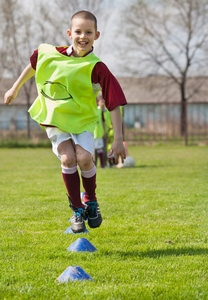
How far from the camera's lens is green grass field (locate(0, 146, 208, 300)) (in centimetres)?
282

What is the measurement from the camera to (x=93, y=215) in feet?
13.9

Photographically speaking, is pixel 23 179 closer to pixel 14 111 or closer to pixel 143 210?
pixel 143 210

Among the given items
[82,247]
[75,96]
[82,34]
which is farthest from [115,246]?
[82,34]

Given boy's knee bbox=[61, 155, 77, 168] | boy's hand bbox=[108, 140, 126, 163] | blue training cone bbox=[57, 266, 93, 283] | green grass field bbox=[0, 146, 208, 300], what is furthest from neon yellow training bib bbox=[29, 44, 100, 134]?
blue training cone bbox=[57, 266, 93, 283]

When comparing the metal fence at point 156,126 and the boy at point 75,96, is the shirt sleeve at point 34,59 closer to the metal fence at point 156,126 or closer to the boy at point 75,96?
the boy at point 75,96

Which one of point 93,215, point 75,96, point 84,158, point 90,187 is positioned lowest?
point 93,215

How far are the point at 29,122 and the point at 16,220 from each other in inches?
865

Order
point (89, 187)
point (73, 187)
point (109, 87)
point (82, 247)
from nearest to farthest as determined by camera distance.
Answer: point (82, 247) → point (109, 87) → point (73, 187) → point (89, 187)

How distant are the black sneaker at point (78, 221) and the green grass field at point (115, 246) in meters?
0.15

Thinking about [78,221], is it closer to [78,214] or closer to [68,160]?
[78,214]

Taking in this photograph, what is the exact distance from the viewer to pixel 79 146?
159 inches

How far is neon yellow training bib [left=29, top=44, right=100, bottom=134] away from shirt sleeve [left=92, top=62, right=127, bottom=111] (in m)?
0.07

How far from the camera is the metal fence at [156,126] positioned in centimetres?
2598

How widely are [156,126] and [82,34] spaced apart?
22982mm
